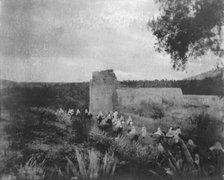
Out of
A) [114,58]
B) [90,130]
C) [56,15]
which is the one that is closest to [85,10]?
[56,15]

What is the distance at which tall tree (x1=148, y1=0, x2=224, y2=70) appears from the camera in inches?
316

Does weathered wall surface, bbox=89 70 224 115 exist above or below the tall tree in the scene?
below

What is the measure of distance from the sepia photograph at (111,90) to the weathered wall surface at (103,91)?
2cm

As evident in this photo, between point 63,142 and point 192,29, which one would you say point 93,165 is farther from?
point 192,29

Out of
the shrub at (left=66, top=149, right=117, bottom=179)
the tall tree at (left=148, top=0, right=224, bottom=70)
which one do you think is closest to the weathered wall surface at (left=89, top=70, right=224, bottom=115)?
the tall tree at (left=148, top=0, right=224, bottom=70)

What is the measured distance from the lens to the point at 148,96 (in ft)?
25.1

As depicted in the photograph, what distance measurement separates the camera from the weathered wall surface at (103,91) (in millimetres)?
7195

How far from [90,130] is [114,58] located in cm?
129

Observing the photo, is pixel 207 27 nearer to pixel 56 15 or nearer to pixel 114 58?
pixel 114 58

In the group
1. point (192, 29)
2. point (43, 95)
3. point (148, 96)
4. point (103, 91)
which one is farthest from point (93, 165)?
point (192, 29)

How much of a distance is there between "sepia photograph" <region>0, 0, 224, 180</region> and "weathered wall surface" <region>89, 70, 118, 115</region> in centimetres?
2

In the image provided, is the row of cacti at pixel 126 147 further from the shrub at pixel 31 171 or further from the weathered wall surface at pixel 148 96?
the shrub at pixel 31 171

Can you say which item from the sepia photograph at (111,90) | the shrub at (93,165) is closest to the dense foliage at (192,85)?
the sepia photograph at (111,90)

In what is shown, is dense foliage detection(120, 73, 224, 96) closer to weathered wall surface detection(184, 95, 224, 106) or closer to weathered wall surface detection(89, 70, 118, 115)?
weathered wall surface detection(184, 95, 224, 106)
